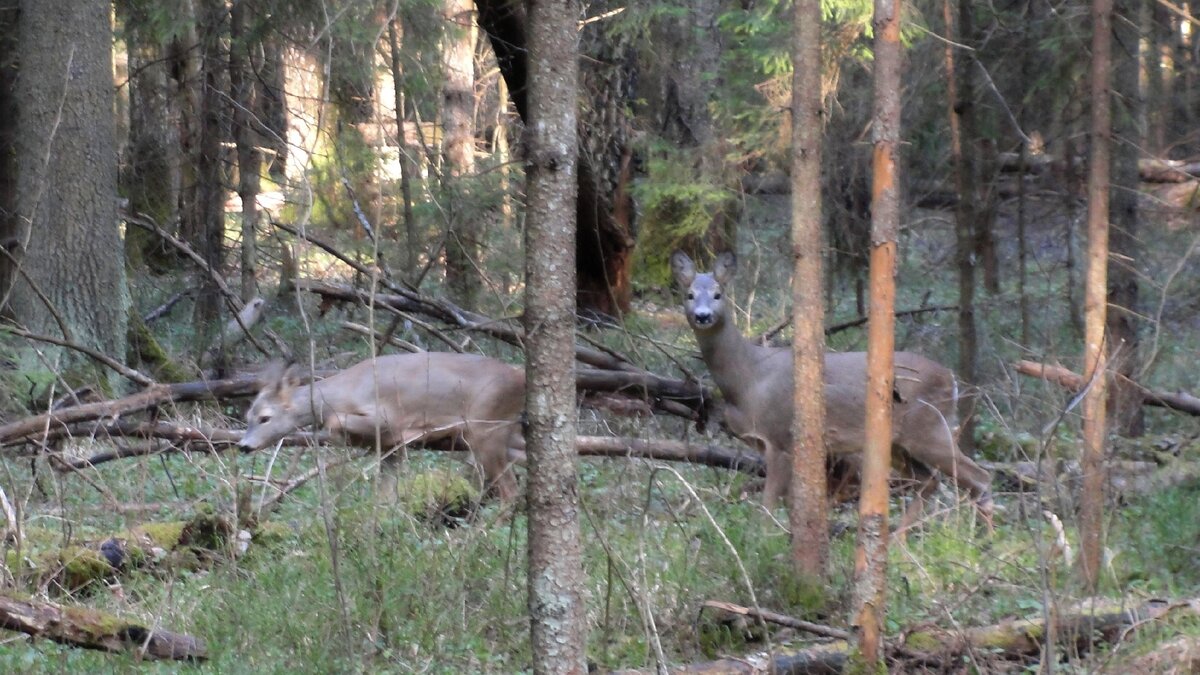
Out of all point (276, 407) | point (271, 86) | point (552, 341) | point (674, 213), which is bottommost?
point (276, 407)

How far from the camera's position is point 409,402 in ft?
31.7

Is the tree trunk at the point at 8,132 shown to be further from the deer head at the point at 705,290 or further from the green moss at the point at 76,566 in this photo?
the green moss at the point at 76,566

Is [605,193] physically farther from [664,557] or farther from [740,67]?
[664,557]

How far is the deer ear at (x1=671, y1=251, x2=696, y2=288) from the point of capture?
33.3 feet

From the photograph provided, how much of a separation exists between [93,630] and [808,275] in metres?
3.68

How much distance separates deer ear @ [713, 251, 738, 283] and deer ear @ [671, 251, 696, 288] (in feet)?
0.63

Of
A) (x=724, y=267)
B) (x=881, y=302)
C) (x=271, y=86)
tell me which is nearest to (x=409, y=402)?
(x=724, y=267)

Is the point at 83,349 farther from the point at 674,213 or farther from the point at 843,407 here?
the point at 674,213

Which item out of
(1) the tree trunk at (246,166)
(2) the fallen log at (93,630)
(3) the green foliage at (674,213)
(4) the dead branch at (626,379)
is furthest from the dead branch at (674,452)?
(1) the tree trunk at (246,166)

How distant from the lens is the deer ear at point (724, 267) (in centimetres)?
1006

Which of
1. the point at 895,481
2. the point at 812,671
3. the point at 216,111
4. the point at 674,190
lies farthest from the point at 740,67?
the point at 812,671

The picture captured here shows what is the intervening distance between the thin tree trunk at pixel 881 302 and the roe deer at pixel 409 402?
4.35 metres

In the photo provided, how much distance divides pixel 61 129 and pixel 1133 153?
952 cm

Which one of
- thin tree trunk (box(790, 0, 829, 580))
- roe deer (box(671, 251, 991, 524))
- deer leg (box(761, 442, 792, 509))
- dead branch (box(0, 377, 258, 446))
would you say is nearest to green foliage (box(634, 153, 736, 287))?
roe deer (box(671, 251, 991, 524))
